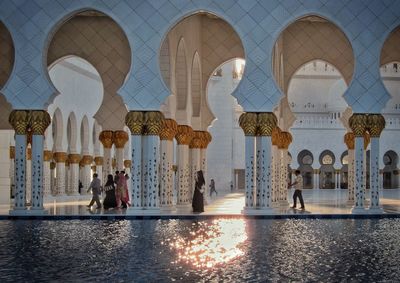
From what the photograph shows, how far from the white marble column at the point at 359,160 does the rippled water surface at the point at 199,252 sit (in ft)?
5.05

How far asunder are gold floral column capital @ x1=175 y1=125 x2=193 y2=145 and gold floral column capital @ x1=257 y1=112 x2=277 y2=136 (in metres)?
3.27

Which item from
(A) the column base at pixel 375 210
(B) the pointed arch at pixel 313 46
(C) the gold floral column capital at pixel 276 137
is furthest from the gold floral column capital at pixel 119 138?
(A) the column base at pixel 375 210

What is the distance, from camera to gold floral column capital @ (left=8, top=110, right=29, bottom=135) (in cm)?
1137

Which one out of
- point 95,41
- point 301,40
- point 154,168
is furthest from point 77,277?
point 301,40

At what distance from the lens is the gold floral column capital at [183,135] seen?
14.5 m

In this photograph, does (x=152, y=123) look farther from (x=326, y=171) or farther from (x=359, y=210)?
(x=326, y=171)

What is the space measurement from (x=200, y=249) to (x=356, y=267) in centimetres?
178

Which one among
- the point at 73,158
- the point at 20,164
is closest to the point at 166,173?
the point at 20,164

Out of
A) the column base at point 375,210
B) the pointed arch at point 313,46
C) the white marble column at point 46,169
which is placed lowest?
the column base at point 375,210

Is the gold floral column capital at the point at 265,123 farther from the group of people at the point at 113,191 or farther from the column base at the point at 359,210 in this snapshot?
the group of people at the point at 113,191

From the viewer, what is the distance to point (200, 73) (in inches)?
603

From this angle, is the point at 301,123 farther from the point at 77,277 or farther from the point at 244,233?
the point at 77,277

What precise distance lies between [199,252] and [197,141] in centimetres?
869

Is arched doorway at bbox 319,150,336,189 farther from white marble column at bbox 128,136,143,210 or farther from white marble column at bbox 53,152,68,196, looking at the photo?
white marble column at bbox 128,136,143,210
